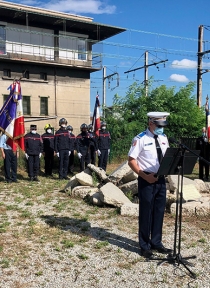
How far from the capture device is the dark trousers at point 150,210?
16.5 ft

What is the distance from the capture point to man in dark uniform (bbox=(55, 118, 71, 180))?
1285 centimetres

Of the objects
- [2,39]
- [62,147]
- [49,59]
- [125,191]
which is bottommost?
[125,191]

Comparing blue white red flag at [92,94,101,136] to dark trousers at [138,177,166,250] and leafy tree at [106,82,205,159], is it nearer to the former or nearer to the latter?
leafy tree at [106,82,205,159]

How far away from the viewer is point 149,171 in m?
5.00

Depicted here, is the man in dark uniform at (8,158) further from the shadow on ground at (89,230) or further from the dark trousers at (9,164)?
the shadow on ground at (89,230)

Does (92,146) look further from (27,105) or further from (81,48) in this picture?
(81,48)

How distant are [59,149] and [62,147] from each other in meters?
0.14

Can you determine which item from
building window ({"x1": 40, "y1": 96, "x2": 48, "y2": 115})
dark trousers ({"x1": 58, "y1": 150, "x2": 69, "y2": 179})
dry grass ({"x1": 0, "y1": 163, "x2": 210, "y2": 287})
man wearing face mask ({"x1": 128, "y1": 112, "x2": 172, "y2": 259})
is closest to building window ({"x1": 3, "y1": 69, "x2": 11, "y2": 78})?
building window ({"x1": 40, "y1": 96, "x2": 48, "y2": 115})

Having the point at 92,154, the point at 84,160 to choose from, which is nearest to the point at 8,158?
the point at 84,160

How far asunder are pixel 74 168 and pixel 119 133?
4426 mm

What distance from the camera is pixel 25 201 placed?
911 centimetres

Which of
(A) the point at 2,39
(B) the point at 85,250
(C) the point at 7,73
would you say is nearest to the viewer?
(B) the point at 85,250

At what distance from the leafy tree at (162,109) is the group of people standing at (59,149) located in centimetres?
505

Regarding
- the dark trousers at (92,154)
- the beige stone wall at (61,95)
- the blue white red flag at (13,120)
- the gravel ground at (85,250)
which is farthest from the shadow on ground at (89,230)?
the beige stone wall at (61,95)
